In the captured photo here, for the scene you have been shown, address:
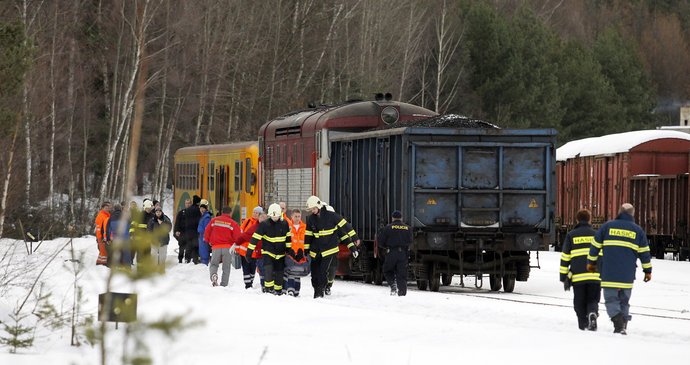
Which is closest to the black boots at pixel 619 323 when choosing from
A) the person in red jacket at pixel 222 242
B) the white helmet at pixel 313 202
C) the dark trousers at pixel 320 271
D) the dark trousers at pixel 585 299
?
the dark trousers at pixel 585 299

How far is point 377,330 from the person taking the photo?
1639cm

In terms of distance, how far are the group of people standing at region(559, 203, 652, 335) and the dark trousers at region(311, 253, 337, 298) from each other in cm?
595

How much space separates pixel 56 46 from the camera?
155ft

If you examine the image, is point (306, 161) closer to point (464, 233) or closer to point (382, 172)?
point (382, 172)

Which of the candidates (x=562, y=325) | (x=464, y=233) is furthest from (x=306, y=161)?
(x=562, y=325)

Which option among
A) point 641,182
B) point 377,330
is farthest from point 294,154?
point 377,330

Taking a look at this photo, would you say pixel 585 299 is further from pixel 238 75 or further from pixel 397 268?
pixel 238 75

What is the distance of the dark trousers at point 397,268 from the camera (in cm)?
2264

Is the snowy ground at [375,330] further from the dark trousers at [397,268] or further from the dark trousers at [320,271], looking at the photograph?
the dark trousers at [397,268]

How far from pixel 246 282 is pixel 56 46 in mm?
24887

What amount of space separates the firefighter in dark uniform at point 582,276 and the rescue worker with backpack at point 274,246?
6147 mm

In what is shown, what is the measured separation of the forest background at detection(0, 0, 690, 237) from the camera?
43.5 m

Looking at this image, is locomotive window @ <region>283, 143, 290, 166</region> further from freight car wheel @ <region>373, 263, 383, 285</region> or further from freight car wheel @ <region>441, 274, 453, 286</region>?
freight car wheel @ <region>441, 274, 453, 286</region>

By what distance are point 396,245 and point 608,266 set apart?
6.75m
